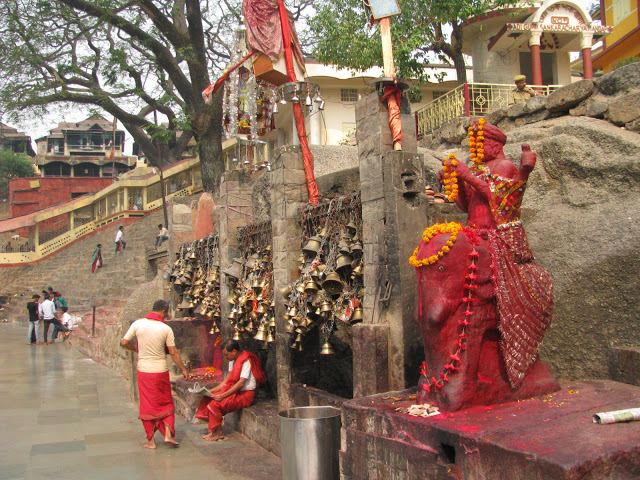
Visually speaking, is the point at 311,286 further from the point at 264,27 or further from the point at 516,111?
the point at 516,111

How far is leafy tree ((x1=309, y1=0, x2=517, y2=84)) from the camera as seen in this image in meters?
13.5

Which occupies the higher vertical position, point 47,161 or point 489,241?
point 47,161

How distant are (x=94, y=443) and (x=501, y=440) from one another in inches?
220

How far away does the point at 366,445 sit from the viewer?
4.66 metres

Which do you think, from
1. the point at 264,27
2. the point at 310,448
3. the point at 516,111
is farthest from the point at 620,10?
the point at 310,448

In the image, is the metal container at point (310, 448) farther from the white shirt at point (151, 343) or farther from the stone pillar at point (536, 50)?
the stone pillar at point (536, 50)

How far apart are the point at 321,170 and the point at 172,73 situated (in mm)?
13560

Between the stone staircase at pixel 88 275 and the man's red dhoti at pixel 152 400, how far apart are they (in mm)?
11176

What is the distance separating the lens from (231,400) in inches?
296

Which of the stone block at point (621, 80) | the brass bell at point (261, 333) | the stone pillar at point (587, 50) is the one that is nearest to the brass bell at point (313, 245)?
the brass bell at point (261, 333)

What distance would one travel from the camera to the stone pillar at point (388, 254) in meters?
5.32

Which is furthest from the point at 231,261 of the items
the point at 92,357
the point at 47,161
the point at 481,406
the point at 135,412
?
the point at 47,161

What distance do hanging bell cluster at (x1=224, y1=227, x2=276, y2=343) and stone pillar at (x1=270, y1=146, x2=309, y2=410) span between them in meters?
0.27

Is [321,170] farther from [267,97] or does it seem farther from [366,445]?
[366,445]
